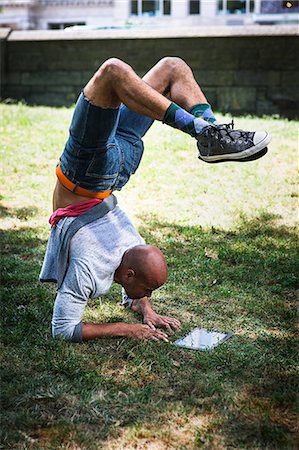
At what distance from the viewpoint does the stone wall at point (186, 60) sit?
11.1 metres

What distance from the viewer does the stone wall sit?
11102 millimetres

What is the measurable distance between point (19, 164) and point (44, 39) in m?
4.83

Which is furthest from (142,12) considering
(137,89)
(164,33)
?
(137,89)

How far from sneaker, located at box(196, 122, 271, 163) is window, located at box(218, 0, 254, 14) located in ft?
111

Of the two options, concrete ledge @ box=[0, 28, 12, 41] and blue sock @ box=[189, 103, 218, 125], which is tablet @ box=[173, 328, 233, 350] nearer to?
blue sock @ box=[189, 103, 218, 125]

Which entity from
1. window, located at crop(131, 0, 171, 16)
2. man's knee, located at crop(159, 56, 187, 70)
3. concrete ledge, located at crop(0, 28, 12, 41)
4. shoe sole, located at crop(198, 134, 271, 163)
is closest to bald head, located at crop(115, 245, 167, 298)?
shoe sole, located at crop(198, 134, 271, 163)

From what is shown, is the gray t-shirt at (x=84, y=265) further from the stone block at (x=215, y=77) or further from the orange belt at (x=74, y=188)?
the stone block at (x=215, y=77)

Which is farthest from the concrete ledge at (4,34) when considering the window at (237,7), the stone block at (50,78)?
the window at (237,7)

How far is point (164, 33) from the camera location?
461 inches

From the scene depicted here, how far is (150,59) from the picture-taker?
11.9 meters

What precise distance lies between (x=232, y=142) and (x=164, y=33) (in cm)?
831

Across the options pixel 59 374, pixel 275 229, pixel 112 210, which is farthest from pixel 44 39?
pixel 59 374

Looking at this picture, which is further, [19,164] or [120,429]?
[19,164]

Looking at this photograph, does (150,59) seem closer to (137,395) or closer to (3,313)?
(3,313)
